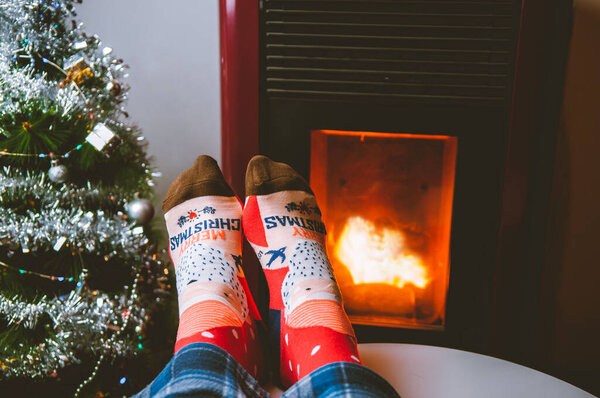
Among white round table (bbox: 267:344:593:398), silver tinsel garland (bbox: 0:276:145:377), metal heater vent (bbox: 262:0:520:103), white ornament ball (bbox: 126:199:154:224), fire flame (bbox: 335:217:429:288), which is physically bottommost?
silver tinsel garland (bbox: 0:276:145:377)

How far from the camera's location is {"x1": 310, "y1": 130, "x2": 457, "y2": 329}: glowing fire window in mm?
965

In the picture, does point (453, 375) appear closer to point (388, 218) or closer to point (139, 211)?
point (388, 218)

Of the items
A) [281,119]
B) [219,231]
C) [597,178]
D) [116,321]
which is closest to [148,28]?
[281,119]

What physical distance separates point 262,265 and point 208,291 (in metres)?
→ 0.18

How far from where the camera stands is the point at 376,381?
51cm

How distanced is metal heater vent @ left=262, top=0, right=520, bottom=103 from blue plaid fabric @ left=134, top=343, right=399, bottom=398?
0.55 m

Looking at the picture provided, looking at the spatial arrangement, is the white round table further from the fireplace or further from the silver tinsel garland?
the silver tinsel garland

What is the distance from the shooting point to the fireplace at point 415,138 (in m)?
0.84

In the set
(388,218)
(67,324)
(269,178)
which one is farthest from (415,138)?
(67,324)

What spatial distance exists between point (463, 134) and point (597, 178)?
49 cm

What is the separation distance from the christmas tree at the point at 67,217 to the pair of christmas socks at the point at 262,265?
0.11 metres

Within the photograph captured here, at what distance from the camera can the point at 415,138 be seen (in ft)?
3.13

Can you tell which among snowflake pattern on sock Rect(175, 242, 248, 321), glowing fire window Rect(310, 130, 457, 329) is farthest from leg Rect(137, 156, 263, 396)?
glowing fire window Rect(310, 130, 457, 329)

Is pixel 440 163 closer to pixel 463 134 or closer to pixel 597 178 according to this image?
pixel 463 134
